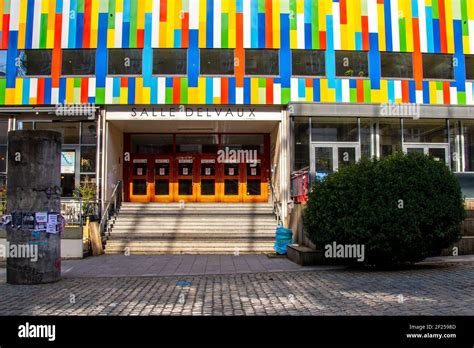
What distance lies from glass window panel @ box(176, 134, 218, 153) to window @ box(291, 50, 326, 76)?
4.30 m

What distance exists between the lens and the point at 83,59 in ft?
59.9

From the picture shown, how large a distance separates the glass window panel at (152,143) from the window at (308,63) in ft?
18.9

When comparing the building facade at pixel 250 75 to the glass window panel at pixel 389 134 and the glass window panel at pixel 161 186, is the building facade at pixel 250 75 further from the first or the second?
the glass window panel at pixel 161 186

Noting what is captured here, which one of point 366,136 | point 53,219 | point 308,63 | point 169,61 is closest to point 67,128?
point 169,61

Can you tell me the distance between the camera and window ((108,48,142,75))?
1814cm

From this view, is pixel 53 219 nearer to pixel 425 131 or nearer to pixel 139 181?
pixel 139 181

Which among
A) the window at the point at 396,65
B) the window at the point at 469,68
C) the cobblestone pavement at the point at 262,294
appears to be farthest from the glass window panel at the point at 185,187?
the window at the point at 469,68

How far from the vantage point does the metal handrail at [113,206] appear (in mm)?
16578

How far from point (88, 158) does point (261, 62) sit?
7.19 m

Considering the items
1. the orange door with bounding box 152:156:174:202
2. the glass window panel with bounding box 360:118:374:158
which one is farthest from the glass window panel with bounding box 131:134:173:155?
the glass window panel with bounding box 360:118:374:158

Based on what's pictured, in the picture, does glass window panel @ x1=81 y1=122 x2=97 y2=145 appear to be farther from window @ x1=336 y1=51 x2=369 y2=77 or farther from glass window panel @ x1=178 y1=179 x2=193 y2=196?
window @ x1=336 y1=51 x2=369 y2=77
